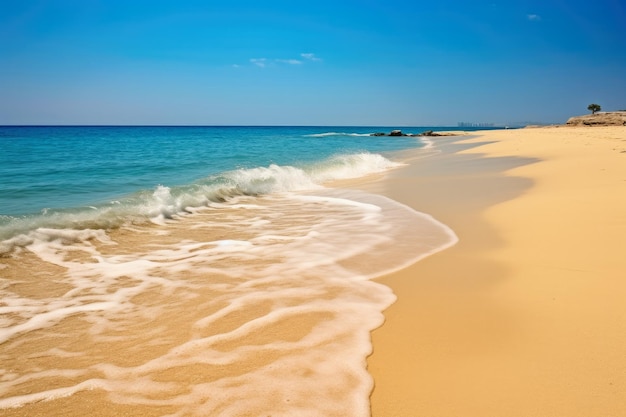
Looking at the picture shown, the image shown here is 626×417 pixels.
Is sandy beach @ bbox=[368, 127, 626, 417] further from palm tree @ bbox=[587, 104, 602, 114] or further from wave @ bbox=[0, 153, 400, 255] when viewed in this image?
palm tree @ bbox=[587, 104, 602, 114]

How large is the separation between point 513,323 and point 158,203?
8.04 metres

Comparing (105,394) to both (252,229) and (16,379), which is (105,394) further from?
(252,229)

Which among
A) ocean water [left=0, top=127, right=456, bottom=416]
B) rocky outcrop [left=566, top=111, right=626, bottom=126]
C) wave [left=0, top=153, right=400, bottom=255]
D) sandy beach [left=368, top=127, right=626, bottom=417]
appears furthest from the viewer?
rocky outcrop [left=566, top=111, right=626, bottom=126]

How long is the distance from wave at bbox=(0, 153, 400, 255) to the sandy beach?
596 centimetres

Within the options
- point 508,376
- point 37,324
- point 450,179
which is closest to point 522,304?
point 508,376

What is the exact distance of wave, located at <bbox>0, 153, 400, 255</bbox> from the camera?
6.94m

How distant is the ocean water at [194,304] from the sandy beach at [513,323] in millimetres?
288

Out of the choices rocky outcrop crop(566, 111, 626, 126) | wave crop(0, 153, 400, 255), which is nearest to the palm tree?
rocky outcrop crop(566, 111, 626, 126)

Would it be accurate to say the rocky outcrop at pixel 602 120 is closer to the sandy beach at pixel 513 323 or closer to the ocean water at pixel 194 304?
the sandy beach at pixel 513 323

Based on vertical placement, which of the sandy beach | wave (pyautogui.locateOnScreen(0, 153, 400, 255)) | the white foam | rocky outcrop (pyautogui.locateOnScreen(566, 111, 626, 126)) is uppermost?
rocky outcrop (pyautogui.locateOnScreen(566, 111, 626, 126))

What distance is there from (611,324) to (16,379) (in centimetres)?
466

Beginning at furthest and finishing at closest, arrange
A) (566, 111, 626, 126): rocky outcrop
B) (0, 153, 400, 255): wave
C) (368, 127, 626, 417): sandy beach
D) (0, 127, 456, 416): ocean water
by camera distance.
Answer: (566, 111, 626, 126): rocky outcrop, (0, 153, 400, 255): wave, (0, 127, 456, 416): ocean water, (368, 127, 626, 417): sandy beach

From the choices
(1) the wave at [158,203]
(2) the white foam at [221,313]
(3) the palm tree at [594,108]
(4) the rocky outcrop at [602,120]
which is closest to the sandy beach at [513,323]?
(2) the white foam at [221,313]

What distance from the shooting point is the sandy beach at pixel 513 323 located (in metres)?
2.38
